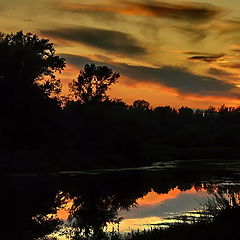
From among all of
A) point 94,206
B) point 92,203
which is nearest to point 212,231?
point 94,206

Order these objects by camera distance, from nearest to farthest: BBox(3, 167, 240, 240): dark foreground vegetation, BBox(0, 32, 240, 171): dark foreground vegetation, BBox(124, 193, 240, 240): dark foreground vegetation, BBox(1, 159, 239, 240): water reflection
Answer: BBox(124, 193, 240, 240): dark foreground vegetation → BBox(3, 167, 240, 240): dark foreground vegetation → BBox(1, 159, 239, 240): water reflection → BBox(0, 32, 240, 171): dark foreground vegetation

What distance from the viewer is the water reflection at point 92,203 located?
24705 mm

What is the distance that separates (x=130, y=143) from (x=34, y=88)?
23.8 meters

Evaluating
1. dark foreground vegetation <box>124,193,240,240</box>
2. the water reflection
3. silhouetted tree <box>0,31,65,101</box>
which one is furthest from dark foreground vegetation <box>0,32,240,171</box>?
dark foreground vegetation <box>124,193,240,240</box>

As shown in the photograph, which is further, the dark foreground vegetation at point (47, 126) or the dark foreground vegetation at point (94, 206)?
the dark foreground vegetation at point (47, 126)

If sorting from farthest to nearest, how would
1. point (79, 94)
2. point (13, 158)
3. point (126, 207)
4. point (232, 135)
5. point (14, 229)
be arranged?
point (232, 135), point (79, 94), point (13, 158), point (126, 207), point (14, 229)

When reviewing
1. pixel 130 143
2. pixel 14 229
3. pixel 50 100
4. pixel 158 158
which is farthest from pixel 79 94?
pixel 14 229

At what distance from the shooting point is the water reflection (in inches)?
973

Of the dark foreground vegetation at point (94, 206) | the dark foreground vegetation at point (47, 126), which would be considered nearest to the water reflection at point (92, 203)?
the dark foreground vegetation at point (94, 206)

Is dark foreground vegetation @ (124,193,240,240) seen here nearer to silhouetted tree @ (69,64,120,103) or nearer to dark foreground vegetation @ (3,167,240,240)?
dark foreground vegetation @ (3,167,240,240)

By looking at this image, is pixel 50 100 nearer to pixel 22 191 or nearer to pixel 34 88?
pixel 34 88

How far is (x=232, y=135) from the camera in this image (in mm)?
157750

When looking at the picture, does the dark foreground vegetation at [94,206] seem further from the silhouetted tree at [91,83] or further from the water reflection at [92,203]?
the silhouetted tree at [91,83]

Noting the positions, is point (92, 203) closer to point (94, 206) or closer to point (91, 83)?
point (94, 206)
